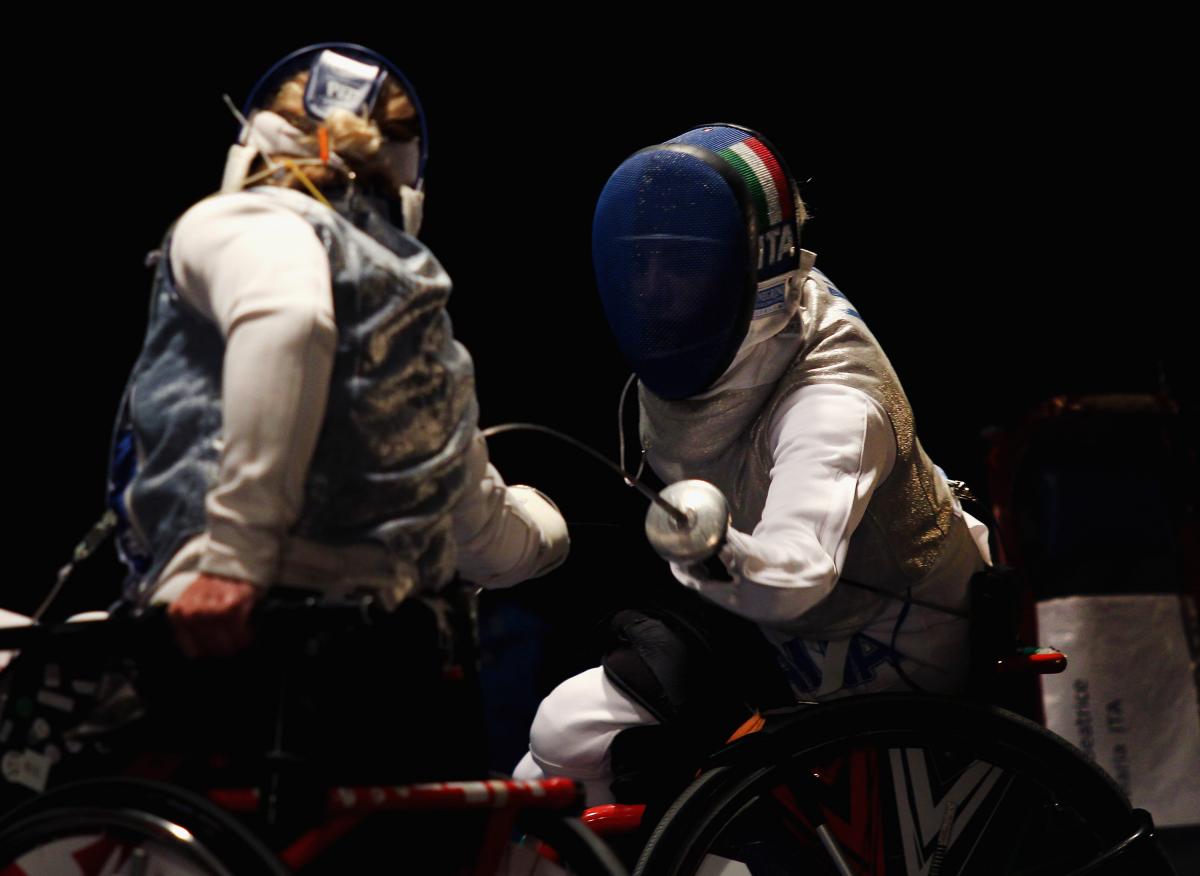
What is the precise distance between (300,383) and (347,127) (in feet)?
1.17

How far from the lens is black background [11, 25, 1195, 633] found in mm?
2746

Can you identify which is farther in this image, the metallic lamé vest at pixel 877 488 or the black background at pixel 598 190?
the black background at pixel 598 190

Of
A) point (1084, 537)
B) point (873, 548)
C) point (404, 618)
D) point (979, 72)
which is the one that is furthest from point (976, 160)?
point (404, 618)

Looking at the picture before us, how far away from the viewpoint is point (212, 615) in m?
1.31

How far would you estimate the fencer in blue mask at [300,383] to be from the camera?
53.4 inches

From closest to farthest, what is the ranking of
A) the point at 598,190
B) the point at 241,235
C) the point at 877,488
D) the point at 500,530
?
1. the point at 241,235
2. the point at 500,530
3. the point at 877,488
4. the point at 598,190

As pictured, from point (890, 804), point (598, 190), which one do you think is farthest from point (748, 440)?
point (598, 190)

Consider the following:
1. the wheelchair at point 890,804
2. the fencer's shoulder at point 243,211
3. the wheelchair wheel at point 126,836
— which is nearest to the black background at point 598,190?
the wheelchair at point 890,804

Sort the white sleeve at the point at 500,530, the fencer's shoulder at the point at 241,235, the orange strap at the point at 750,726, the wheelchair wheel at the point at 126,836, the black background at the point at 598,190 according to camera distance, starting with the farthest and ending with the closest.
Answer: the black background at the point at 598,190, the orange strap at the point at 750,726, the white sleeve at the point at 500,530, the fencer's shoulder at the point at 241,235, the wheelchair wheel at the point at 126,836

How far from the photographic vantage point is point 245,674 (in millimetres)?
1377

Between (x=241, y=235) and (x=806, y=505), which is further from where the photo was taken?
(x=806, y=505)

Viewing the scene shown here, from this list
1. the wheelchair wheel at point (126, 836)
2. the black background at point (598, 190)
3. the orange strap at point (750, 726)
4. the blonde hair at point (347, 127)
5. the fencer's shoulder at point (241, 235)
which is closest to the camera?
the wheelchair wheel at point (126, 836)

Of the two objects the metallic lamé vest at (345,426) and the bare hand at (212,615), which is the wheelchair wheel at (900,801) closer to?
the metallic lamé vest at (345,426)

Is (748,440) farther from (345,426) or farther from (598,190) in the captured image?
(598,190)
